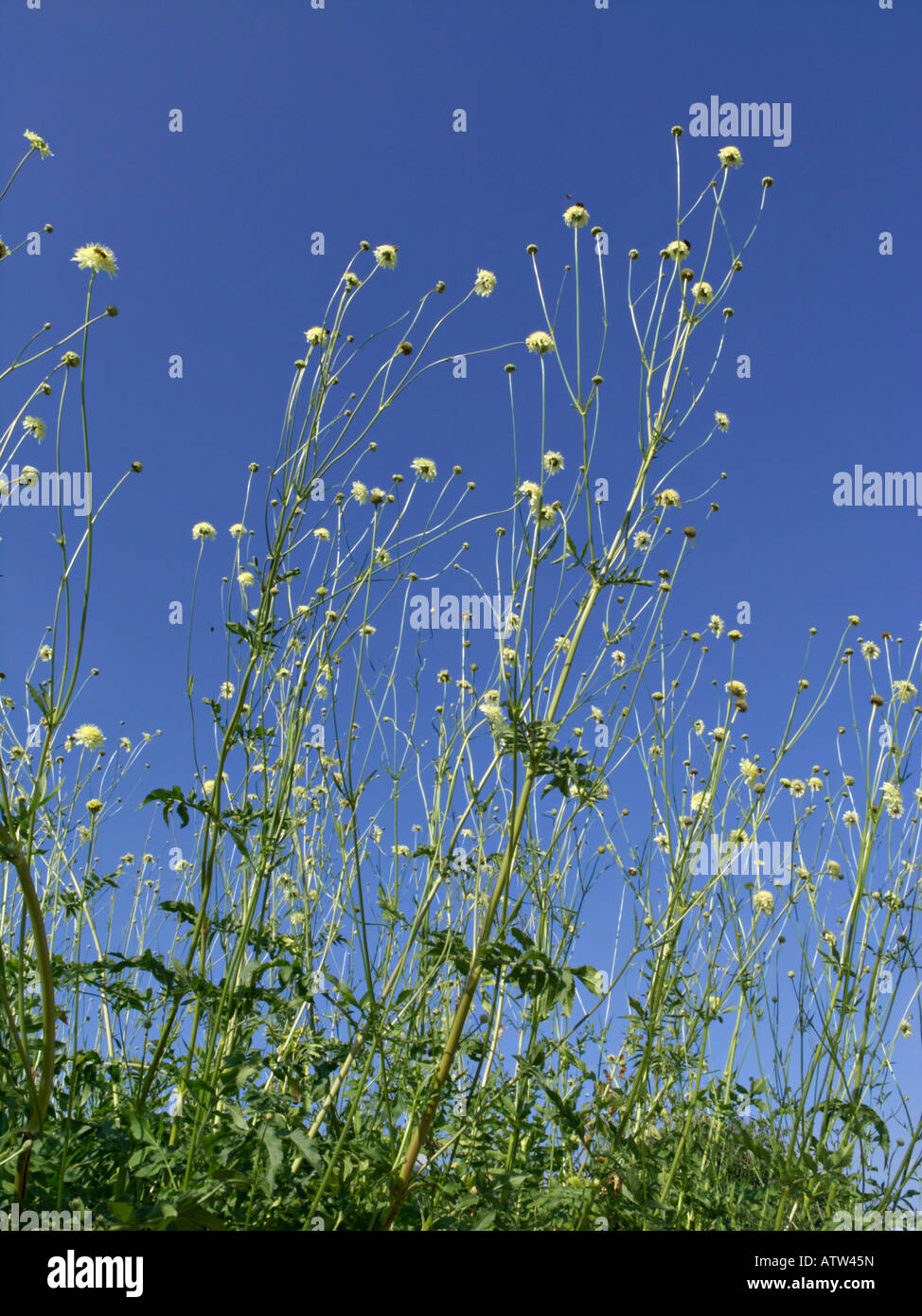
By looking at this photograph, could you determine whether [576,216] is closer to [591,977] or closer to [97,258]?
[97,258]

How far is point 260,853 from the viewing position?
109 inches

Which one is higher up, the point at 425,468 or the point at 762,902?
the point at 425,468

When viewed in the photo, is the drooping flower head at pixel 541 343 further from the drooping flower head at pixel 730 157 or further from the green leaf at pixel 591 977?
the green leaf at pixel 591 977

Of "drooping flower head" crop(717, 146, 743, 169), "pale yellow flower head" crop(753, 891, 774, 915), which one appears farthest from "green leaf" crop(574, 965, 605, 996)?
"drooping flower head" crop(717, 146, 743, 169)

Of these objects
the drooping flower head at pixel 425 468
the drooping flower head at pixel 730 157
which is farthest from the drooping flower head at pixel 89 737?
the drooping flower head at pixel 730 157

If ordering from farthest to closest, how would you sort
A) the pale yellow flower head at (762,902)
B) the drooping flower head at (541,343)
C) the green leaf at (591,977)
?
the pale yellow flower head at (762,902) → the drooping flower head at (541,343) → the green leaf at (591,977)

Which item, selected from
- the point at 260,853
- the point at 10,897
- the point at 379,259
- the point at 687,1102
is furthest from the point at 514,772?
the point at 10,897

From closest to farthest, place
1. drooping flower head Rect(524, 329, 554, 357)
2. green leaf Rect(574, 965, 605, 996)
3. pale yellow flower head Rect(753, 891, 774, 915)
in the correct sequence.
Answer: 1. green leaf Rect(574, 965, 605, 996)
2. drooping flower head Rect(524, 329, 554, 357)
3. pale yellow flower head Rect(753, 891, 774, 915)

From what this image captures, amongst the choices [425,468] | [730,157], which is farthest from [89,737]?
[730,157]

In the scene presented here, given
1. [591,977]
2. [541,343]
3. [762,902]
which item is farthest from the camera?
[762,902]

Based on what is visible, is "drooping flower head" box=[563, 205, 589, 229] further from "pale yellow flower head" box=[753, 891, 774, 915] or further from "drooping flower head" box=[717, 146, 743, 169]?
"pale yellow flower head" box=[753, 891, 774, 915]

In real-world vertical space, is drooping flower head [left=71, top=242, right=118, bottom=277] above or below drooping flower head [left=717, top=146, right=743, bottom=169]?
below
